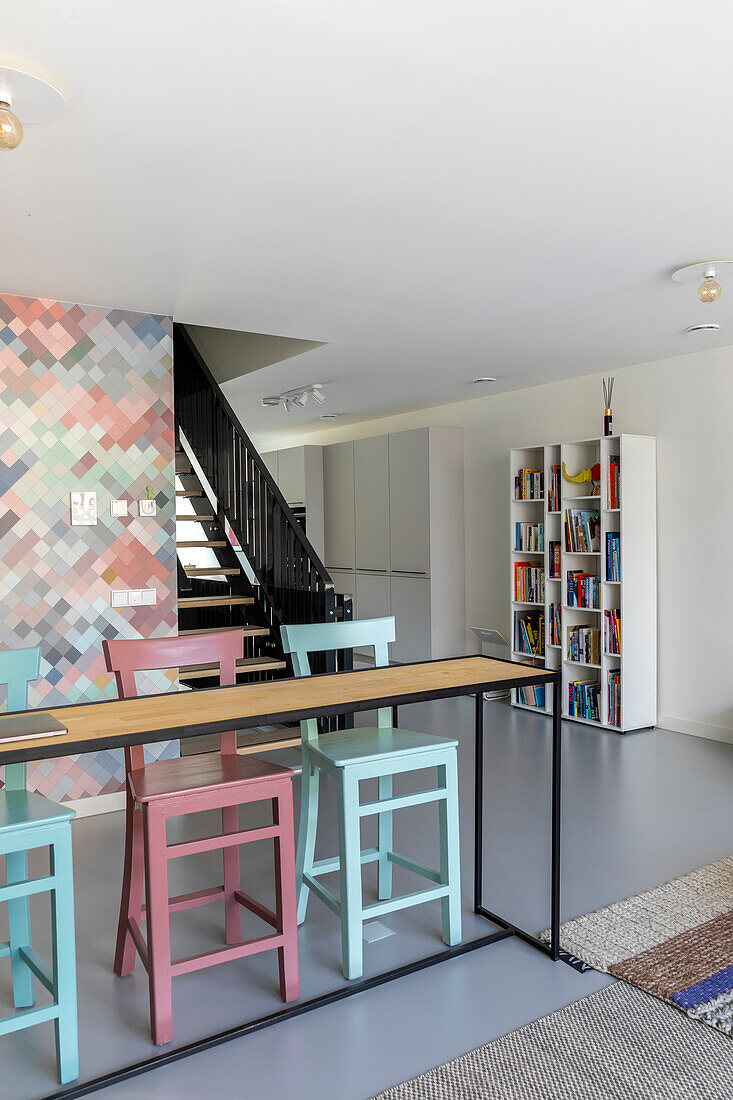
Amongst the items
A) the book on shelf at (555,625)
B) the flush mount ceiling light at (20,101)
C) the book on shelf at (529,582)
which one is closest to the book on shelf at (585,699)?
the book on shelf at (555,625)

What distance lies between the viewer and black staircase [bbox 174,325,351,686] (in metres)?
4.92

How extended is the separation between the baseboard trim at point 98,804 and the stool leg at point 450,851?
2097 mm

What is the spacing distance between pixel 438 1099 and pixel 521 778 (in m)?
2.57

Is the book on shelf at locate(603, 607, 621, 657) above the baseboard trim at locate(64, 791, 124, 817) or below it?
above

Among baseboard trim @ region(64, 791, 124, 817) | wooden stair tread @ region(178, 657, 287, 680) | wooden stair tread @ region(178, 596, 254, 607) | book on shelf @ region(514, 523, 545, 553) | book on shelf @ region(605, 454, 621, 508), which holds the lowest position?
baseboard trim @ region(64, 791, 124, 817)

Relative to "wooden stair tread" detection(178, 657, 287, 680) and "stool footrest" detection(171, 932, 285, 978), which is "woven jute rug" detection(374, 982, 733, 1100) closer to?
"stool footrest" detection(171, 932, 285, 978)

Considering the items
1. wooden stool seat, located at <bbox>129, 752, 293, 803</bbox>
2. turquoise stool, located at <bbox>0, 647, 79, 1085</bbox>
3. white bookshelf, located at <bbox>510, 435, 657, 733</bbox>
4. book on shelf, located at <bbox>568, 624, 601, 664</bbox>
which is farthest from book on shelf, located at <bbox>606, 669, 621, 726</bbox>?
A: turquoise stool, located at <bbox>0, 647, 79, 1085</bbox>

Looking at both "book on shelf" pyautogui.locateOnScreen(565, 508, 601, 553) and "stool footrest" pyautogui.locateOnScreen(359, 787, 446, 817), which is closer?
"stool footrest" pyautogui.locateOnScreen(359, 787, 446, 817)

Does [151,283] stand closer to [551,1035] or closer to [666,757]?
[551,1035]

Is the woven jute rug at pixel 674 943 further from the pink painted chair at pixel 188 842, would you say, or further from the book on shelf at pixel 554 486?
the book on shelf at pixel 554 486

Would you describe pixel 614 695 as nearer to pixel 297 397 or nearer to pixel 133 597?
pixel 133 597

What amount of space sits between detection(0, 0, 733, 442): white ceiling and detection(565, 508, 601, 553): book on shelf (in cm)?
155

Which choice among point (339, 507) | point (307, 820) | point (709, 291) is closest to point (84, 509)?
point (307, 820)

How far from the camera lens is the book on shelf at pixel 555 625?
585 centimetres
